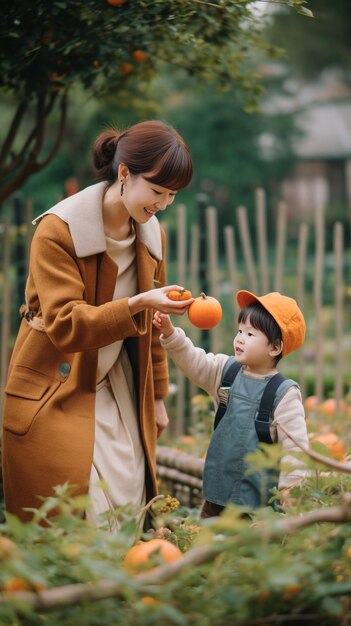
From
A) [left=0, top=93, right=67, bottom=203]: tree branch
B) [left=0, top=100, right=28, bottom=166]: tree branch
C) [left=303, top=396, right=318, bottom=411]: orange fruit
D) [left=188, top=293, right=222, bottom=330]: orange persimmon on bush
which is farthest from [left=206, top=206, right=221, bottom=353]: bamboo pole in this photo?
[left=188, top=293, right=222, bottom=330]: orange persimmon on bush

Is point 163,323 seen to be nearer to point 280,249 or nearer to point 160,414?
point 160,414

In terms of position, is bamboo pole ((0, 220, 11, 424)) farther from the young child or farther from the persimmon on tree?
the young child

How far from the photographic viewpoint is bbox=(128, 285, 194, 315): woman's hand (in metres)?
2.46

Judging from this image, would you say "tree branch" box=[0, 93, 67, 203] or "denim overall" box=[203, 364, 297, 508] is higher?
"tree branch" box=[0, 93, 67, 203]

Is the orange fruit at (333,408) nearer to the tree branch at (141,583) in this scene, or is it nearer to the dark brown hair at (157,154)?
the dark brown hair at (157,154)

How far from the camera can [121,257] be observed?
285 centimetres

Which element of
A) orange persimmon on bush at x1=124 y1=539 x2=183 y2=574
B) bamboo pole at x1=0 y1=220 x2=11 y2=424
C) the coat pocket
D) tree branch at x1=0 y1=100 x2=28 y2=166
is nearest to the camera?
orange persimmon on bush at x1=124 y1=539 x2=183 y2=574

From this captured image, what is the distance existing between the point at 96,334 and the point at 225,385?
0.63 metres

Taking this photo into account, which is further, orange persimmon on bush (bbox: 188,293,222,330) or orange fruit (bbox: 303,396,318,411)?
orange fruit (bbox: 303,396,318,411)

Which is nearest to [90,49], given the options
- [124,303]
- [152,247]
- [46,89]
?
[46,89]

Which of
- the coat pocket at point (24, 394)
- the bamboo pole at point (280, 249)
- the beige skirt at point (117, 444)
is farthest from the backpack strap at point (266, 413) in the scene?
the bamboo pole at point (280, 249)

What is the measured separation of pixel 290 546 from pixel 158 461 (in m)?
2.53

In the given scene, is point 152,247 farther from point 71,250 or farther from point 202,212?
point 202,212

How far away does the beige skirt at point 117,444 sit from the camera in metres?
2.76
